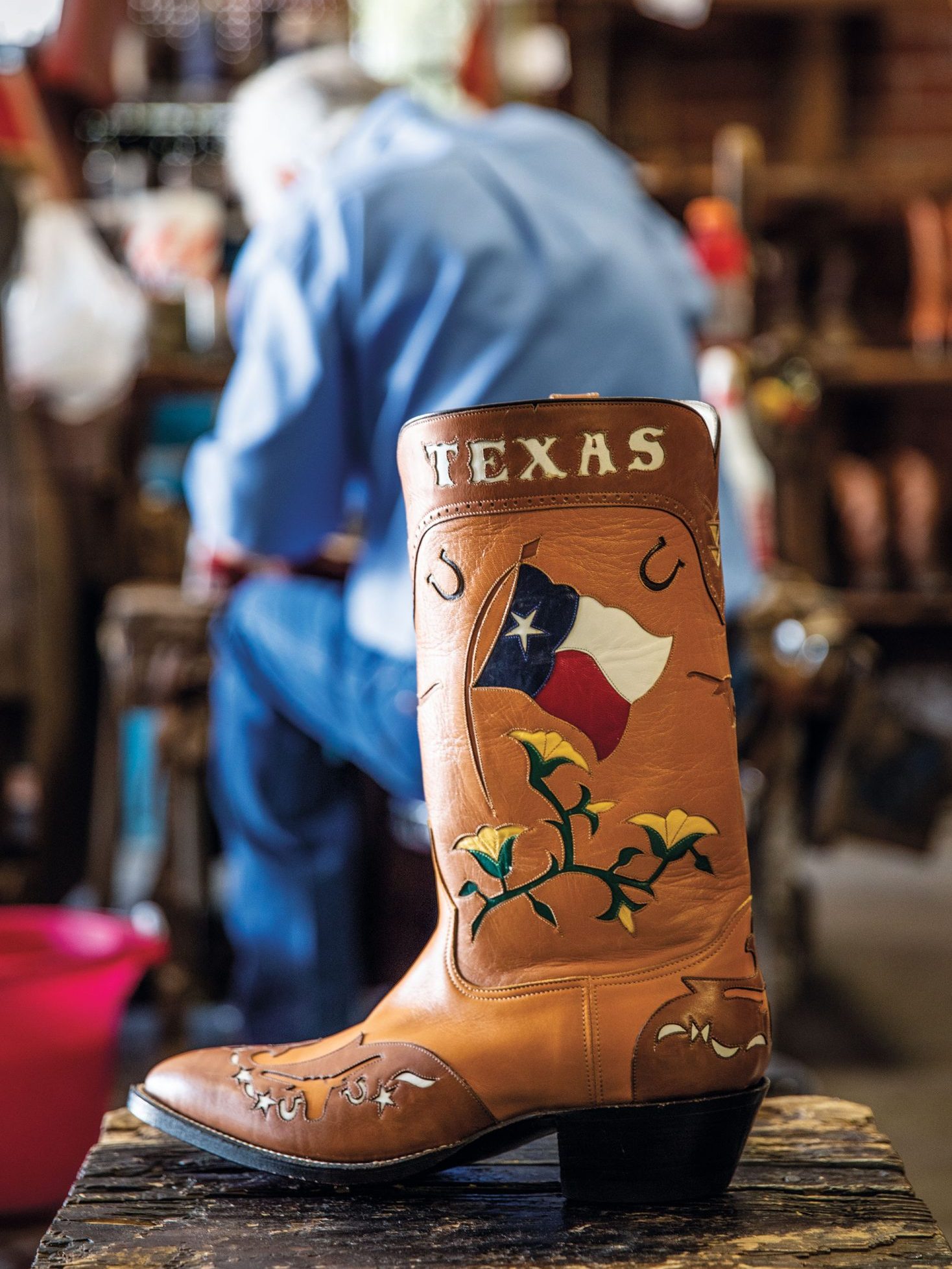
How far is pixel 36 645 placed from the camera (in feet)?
6.89

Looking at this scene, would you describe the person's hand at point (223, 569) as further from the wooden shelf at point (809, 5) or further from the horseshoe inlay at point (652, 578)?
the wooden shelf at point (809, 5)

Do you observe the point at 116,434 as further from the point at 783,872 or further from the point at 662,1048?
the point at 662,1048

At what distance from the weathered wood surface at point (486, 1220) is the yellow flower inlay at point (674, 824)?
175 mm

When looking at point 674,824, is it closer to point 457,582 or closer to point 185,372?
point 457,582

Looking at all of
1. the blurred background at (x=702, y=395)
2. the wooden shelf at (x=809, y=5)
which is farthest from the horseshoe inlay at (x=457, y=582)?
the wooden shelf at (x=809, y=5)

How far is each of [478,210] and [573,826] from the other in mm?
817

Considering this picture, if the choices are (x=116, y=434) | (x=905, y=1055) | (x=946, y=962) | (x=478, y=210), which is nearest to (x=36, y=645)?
(x=116, y=434)

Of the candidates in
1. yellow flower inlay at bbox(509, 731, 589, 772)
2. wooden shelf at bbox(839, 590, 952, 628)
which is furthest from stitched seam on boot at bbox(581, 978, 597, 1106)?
wooden shelf at bbox(839, 590, 952, 628)

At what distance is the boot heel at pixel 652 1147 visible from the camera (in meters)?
0.61

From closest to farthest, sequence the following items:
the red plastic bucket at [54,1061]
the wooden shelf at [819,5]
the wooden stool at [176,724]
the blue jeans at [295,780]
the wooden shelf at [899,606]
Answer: the red plastic bucket at [54,1061] < the blue jeans at [295,780] < the wooden stool at [176,724] < the wooden shelf at [899,606] < the wooden shelf at [819,5]

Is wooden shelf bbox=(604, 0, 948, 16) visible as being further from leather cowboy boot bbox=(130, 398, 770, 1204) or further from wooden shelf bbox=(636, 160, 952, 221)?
leather cowboy boot bbox=(130, 398, 770, 1204)

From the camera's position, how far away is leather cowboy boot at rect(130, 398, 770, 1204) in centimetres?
62

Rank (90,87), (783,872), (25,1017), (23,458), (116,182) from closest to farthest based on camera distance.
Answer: (25,1017) < (783,872) < (23,458) < (90,87) < (116,182)

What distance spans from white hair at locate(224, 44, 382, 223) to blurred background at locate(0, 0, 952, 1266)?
1.47 feet
